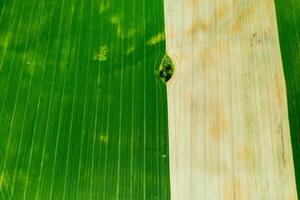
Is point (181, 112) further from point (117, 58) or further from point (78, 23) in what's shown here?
point (78, 23)

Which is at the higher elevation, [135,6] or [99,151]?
[135,6]

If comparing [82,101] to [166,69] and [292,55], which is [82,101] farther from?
[292,55]

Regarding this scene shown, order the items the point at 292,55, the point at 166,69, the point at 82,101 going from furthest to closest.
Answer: the point at 166,69 → the point at 82,101 → the point at 292,55

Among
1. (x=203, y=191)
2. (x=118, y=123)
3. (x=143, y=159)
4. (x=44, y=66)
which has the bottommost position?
(x=203, y=191)

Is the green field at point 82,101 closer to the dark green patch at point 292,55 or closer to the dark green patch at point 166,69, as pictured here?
the dark green patch at point 166,69

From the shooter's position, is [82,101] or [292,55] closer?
[292,55]

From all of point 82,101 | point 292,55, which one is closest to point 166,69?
point 82,101

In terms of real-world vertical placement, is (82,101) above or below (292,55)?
below

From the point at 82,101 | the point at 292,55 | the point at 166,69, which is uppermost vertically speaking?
the point at 292,55

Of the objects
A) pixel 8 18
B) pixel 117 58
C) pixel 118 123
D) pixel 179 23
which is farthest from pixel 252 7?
pixel 8 18

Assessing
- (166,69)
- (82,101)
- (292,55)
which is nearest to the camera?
(292,55)
